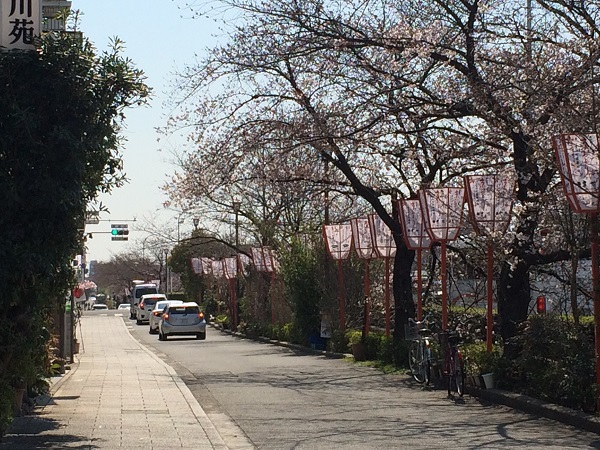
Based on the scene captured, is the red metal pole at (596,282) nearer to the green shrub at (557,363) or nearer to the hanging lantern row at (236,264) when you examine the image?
the green shrub at (557,363)

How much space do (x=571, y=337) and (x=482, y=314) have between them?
→ 9.05 m

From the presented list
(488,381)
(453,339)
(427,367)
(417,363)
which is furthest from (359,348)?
(488,381)

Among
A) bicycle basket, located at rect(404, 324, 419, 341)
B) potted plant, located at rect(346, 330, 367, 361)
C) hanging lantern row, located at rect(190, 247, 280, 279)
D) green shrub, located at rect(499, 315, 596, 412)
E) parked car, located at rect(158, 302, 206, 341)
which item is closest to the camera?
green shrub, located at rect(499, 315, 596, 412)

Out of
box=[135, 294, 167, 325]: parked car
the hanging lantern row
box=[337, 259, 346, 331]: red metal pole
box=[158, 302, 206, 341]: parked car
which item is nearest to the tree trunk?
box=[337, 259, 346, 331]: red metal pole

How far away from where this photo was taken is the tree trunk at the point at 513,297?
17.2 meters

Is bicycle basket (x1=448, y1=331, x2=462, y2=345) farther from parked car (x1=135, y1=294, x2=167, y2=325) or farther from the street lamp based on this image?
parked car (x1=135, y1=294, x2=167, y2=325)

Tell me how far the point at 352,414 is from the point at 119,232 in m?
50.5

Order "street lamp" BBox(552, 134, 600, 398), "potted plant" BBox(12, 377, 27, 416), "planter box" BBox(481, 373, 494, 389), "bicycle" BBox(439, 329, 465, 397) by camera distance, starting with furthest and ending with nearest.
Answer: "bicycle" BBox(439, 329, 465, 397)
"planter box" BBox(481, 373, 494, 389)
"potted plant" BBox(12, 377, 27, 416)
"street lamp" BBox(552, 134, 600, 398)

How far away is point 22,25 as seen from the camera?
1117cm

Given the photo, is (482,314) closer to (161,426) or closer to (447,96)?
(447,96)

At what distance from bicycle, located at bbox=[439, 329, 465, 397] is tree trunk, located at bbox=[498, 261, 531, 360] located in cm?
102

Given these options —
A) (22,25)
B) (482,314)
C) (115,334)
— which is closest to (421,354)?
(482,314)

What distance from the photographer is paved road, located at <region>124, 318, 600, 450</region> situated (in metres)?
11.3

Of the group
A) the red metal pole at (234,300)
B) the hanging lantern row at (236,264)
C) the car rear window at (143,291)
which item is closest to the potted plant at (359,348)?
the hanging lantern row at (236,264)
